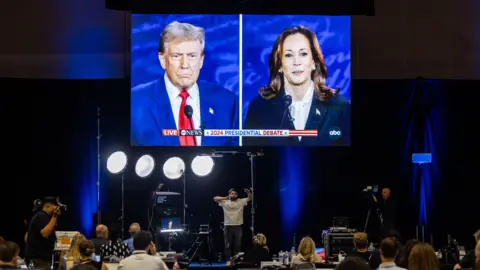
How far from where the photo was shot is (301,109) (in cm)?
1344

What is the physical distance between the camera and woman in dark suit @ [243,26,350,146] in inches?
527

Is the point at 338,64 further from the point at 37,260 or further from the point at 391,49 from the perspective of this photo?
the point at 37,260

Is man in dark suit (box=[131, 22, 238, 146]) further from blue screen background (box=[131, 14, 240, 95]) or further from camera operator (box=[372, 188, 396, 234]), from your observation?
camera operator (box=[372, 188, 396, 234])

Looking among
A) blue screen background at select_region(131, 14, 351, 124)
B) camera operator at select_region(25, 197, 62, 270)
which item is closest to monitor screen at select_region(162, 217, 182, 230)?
blue screen background at select_region(131, 14, 351, 124)

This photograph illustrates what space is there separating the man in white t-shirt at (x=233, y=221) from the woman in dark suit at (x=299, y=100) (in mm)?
1225

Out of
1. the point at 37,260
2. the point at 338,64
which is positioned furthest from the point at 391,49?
the point at 37,260

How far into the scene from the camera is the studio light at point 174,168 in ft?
44.8

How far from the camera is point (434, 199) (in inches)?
574

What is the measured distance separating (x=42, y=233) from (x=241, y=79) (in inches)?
210

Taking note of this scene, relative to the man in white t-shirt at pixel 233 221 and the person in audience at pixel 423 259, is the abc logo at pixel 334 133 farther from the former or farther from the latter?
the person in audience at pixel 423 259

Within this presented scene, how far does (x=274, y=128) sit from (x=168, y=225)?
7.97 ft

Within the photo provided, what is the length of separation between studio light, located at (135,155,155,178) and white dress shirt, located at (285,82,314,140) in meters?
2.53

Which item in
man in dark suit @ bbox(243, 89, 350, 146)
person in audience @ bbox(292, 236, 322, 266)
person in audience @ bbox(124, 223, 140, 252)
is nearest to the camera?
person in audience @ bbox(292, 236, 322, 266)

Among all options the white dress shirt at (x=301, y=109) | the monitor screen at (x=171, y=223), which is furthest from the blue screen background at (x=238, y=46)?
the monitor screen at (x=171, y=223)
